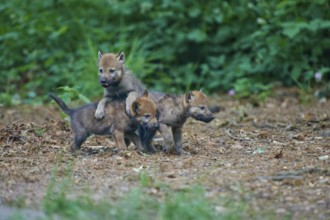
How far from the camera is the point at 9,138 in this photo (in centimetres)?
917

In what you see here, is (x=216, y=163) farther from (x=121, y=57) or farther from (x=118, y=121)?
(x=121, y=57)

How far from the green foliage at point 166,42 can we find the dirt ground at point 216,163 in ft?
7.40

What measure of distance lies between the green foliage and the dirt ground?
226 centimetres

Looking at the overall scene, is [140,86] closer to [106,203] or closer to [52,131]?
[52,131]

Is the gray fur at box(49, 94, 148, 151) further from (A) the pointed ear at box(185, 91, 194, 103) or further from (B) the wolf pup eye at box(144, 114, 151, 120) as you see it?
(A) the pointed ear at box(185, 91, 194, 103)

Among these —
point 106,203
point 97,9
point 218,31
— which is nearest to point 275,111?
point 218,31

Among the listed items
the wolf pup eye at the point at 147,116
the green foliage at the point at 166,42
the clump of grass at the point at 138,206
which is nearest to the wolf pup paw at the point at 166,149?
the wolf pup eye at the point at 147,116

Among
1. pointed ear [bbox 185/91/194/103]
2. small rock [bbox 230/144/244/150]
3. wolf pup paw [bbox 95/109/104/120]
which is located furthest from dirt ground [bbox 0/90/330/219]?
pointed ear [bbox 185/91/194/103]

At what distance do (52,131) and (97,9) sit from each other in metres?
6.20

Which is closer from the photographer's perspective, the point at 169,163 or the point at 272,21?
the point at 169,163

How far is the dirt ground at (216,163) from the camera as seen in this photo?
639 cm

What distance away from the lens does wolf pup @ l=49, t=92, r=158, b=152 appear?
823 cm

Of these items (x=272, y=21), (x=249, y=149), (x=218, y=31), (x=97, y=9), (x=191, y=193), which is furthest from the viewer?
(x=97, y=9)

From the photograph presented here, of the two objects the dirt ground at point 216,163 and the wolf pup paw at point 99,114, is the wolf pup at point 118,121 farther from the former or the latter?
the dirt ground at point 216,163
